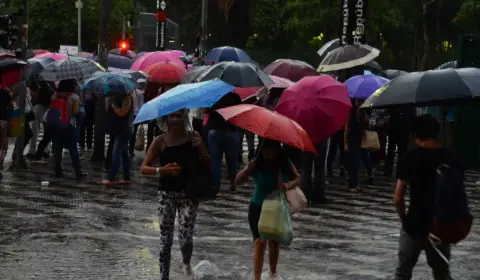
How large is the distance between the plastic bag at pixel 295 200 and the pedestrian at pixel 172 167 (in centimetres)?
79

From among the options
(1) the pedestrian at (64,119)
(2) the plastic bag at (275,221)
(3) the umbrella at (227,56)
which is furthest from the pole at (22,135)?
(2) the plastic bag at (275,221)

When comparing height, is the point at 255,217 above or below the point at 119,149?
above

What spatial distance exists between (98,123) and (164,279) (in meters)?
11.7

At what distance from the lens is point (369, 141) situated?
61.0ft

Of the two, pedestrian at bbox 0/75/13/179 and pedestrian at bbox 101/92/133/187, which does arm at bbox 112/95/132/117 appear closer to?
pedestrian at bbox 101/92/133/187

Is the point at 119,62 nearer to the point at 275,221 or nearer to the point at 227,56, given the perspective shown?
the point at 227,56

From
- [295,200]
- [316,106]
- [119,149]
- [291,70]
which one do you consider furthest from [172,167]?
[291,70]

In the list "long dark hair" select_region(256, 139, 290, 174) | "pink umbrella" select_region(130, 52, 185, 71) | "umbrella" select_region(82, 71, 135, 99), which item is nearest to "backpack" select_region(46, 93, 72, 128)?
"umbrella" select_region(82, 71, 135, 99)

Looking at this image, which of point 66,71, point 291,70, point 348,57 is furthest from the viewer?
point 291,70

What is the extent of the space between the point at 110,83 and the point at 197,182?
7.75 meters

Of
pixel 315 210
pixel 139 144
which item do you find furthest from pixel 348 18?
pixel 315 210

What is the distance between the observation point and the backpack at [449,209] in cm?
783

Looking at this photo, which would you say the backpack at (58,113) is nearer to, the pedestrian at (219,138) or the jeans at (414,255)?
the pedestrian at (219,138)

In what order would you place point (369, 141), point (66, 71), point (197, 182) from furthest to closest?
point (66, 71) → point (369, 141) → point (197, 182)
